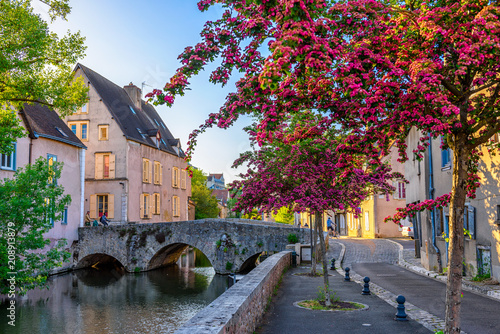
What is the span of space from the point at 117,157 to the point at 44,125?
24.8 ft

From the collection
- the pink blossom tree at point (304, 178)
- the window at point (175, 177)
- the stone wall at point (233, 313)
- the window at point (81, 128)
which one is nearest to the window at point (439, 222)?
the pink blossom tree at point (304, 178)

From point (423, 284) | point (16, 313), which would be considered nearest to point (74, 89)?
point (16, 313)

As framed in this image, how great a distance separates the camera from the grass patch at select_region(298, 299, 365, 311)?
30.7 feet

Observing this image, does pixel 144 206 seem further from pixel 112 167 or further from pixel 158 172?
pixel 112 167

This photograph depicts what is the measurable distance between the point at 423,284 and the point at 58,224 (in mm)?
20576

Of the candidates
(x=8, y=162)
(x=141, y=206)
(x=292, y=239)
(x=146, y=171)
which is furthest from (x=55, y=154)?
(x=292, y=239)

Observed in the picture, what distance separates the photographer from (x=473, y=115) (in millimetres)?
5906

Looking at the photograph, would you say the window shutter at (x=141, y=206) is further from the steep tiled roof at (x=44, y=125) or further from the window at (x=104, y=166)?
the steep tiled roof at (x=44, y=125)

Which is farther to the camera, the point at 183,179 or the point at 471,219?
the point at 183,179

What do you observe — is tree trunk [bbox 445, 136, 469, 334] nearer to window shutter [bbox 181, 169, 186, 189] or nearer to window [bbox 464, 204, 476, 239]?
window [bbox 464, 204, 476, 239]

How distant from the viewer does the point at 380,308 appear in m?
9.63

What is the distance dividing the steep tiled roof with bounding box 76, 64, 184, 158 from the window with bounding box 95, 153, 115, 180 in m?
2.06

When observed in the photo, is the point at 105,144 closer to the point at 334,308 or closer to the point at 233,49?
the point at 334,308

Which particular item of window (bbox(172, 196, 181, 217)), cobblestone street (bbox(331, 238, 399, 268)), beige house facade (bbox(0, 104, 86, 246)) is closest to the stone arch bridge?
beige house facade (bbox(0, 104, 86, 246))
